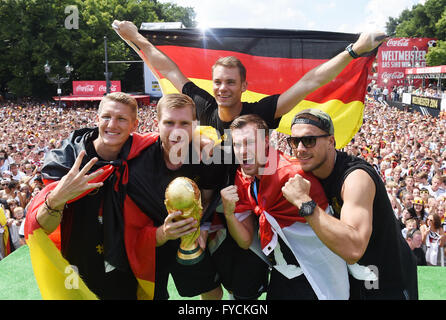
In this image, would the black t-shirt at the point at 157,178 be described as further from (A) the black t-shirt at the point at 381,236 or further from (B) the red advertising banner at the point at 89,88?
(B) the red advertising banner at the point at 89,88

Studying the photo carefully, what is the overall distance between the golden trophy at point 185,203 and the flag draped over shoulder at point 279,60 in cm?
216

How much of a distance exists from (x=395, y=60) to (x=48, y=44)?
1486 inches

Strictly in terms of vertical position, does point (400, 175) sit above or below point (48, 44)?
below

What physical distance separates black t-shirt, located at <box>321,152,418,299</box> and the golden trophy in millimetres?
846

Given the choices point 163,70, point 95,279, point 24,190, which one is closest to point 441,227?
point 163,70

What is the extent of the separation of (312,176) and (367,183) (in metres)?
0.34

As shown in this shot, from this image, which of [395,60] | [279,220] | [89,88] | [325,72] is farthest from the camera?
[395,60]

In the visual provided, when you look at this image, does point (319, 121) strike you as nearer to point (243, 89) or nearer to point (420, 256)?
point (243, 89)

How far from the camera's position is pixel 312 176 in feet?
7.88

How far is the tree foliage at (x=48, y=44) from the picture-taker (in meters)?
40.4

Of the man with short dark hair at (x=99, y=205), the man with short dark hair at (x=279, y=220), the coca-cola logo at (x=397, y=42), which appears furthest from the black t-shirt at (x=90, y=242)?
the coca-cola logo at (x=397, y=42)

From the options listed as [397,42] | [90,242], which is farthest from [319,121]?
[397,42]

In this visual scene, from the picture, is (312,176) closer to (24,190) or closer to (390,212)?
(390,212)

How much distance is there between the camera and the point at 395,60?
132ft
